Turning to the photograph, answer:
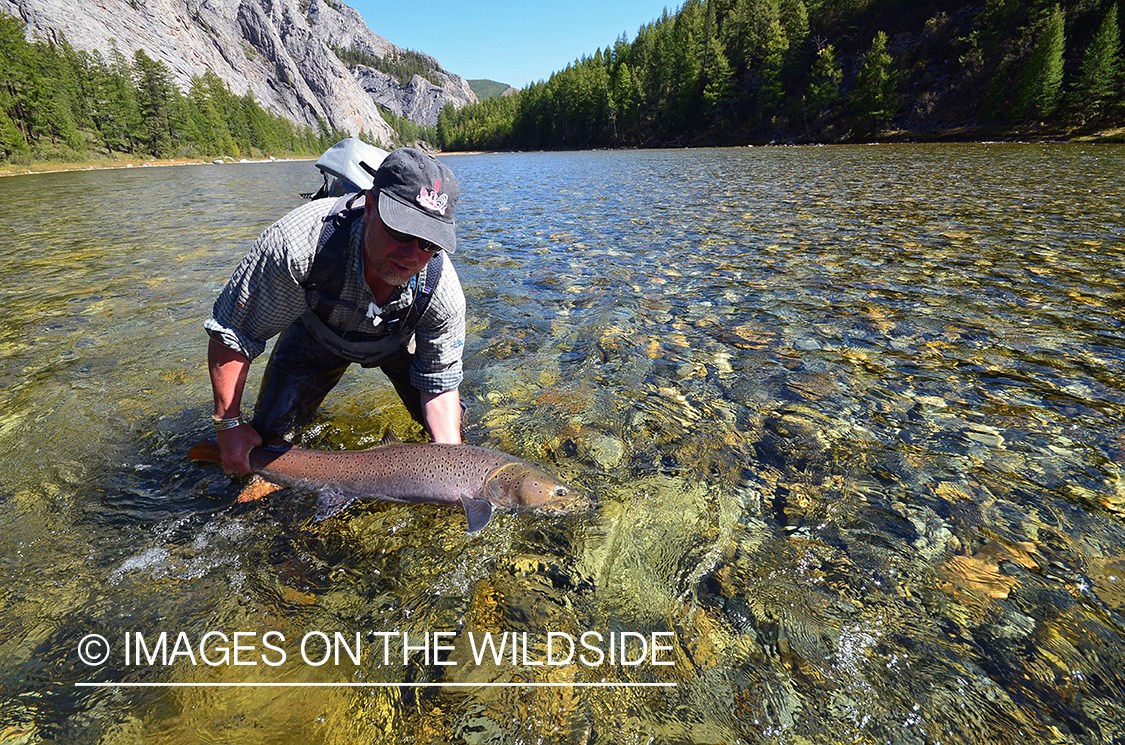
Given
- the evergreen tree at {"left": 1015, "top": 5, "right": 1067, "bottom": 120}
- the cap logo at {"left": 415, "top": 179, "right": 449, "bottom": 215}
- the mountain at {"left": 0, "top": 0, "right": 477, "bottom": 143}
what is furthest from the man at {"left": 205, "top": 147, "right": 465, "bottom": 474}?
the mountain at {"left": 0, "top": 0, "right": 477, "bottom": 143}

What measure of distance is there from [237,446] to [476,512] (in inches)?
75.9

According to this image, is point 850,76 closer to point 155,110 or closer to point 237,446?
point 237,446

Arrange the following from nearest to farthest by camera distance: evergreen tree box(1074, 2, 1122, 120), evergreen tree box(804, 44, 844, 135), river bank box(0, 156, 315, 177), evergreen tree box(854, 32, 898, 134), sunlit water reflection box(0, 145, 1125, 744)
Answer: sunlit water reflection box(0, 145, 1125, 744)
evergreen tree box(1074, 2, 1122, 120)
river bank box(0, 156, 315, 177)
evergreen tree box(854, 32, 898, 134)
evergreen tree box(804, 44, 844, 135)

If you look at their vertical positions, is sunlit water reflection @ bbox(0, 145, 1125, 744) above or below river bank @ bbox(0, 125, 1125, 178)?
below

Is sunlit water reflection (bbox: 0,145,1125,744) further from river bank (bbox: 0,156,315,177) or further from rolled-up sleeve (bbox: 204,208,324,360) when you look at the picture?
river bank (bbox: 0,156,315,177)

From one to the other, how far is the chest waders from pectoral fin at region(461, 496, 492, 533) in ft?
3.95

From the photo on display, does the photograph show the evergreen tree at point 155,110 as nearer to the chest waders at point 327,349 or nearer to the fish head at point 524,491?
the chest waders at point 327,349

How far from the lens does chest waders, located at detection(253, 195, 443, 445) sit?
348 cm

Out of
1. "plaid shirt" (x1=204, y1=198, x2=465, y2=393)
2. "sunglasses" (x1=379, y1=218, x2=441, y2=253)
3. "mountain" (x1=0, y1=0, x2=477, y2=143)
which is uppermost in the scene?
"mountain" (x1=0, y1=0, x2=477, y2=143)

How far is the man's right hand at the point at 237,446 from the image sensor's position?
3.79 metres

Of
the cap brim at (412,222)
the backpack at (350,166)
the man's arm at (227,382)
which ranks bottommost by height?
the man's arm at (227,382)

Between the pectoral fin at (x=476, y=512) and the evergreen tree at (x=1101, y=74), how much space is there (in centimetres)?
6490

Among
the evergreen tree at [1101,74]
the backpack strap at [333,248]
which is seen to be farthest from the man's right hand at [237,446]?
the evergreen tree at [1101,74]

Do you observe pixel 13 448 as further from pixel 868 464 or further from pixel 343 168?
pixel 868 464
